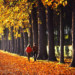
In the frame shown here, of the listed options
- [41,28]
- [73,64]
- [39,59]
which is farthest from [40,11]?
[73,64]

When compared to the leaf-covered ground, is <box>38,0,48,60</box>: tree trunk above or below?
above

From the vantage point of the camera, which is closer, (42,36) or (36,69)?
(36,69)

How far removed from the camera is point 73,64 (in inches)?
617

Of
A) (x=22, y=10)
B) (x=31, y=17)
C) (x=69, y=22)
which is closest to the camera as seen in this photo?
(x=22, y=10)

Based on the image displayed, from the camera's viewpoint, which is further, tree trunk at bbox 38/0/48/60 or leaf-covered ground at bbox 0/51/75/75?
tree trunk at bbox 38/0/48/60

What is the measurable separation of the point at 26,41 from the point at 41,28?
255 inches

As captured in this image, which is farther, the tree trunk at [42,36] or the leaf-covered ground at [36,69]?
the tree trunk at [42,36]

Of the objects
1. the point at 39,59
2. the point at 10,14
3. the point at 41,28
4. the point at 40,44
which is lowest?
the point at 39,59

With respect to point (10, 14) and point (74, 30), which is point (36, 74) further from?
point (10, 14)

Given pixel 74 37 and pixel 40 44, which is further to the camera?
pixel 40 44

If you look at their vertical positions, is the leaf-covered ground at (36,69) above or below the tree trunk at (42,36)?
below

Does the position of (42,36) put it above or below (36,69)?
above

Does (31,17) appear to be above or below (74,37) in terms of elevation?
above

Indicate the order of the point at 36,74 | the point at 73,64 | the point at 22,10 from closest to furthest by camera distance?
the point at 36,74 < the point at 73,64 < the point at 22,10
